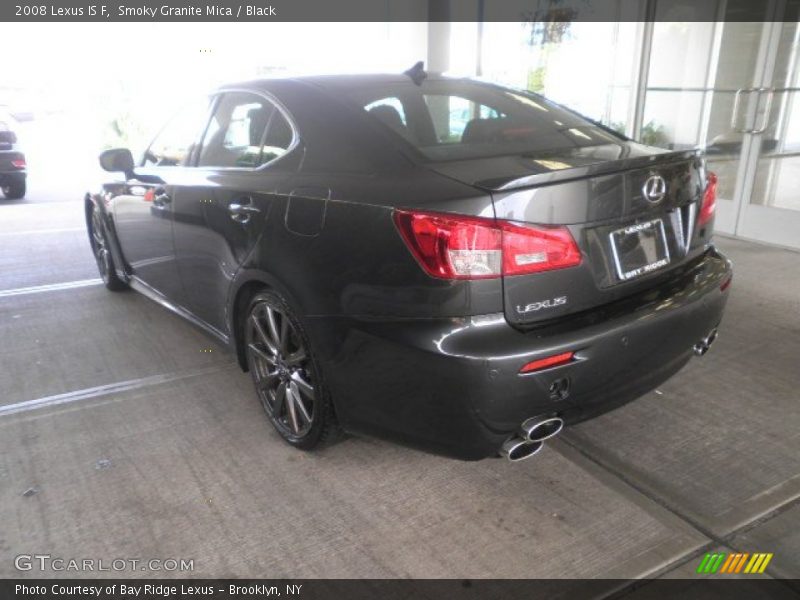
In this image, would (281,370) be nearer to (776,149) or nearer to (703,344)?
(703,344)

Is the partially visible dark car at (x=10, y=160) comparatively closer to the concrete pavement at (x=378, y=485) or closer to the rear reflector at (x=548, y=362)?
the concrete pavement at (x=378, y=485)

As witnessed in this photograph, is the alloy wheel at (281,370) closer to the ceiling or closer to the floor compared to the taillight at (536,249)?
closer to the floor

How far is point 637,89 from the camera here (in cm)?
684

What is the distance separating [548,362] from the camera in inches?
75.9

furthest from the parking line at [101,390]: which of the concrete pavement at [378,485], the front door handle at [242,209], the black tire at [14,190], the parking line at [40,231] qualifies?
the black tire at [14,190]

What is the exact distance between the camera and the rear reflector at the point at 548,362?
190 centimetres

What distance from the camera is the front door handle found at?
2.64 m

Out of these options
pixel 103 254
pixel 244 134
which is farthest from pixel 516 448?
pixel 103 254

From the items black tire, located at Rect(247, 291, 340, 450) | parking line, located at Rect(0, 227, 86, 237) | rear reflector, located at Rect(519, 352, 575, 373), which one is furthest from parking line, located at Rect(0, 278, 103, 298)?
rear reflector, located at Rect(519, 352, 575, 373)

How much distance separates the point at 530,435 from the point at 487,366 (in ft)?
1.03

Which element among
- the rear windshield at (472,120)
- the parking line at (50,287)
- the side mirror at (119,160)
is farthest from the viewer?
the parking line at (50,287)

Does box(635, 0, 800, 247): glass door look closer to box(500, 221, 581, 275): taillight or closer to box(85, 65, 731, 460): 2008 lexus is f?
box(85, 65, 731, 460): 2008 lexus is f

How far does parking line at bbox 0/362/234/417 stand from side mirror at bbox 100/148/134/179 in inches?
50.3

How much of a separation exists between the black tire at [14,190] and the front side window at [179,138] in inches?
297
